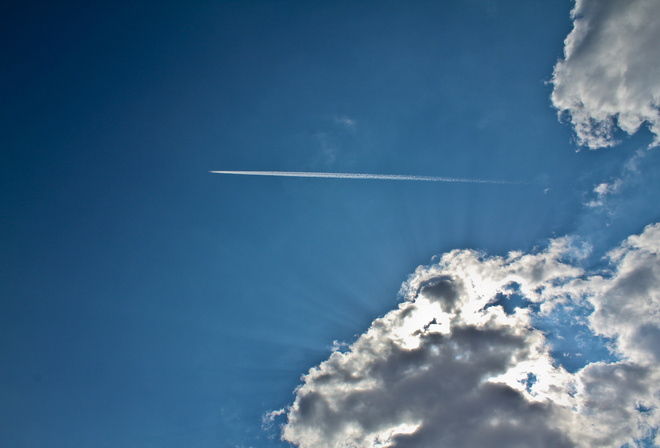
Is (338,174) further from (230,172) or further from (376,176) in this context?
(230,172)

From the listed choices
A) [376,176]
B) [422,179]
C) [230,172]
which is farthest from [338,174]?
[230,172]

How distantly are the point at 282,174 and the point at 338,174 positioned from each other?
9.88 metres

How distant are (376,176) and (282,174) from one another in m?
16.5

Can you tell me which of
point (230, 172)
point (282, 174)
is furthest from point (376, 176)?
point (230, 172)

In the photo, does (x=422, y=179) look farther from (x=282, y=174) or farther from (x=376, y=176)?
(x=282, y=174)

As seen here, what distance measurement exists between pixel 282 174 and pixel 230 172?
8.90m

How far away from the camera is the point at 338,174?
6856 centimetres

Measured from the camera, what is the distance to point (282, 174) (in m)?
68.6

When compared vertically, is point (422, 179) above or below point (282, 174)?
below

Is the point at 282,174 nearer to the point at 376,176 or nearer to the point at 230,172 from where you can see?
the point at 230,172

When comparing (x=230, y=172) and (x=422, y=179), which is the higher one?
(x=230, y=172)

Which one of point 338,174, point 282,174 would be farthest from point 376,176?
point 282,174

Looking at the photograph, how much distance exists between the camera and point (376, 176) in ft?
222

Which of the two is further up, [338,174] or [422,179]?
[338,174]
